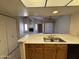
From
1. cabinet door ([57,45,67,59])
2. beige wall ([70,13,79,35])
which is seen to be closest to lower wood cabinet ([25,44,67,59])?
cabinet door ([57,45,67,59])

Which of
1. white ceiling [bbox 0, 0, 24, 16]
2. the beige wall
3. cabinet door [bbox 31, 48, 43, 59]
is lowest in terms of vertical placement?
cabinet door [bbox 31, 48, 43, 59]

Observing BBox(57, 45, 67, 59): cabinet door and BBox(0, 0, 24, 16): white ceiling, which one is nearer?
BBox(0, 0, 24, 16): white ceiling

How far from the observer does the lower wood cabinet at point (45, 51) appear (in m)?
2.15

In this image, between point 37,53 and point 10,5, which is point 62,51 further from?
point 10,5

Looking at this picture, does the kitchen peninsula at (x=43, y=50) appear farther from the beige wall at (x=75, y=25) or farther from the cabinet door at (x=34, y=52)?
the beige wall at (x=75, y=25)

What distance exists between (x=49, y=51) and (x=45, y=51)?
0.38 ft

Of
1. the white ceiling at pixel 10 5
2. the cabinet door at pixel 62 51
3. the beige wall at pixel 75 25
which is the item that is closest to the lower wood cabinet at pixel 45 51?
the cabinet door at pixel 62 51

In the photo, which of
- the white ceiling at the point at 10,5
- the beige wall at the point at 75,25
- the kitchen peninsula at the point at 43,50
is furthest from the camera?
the beige wall at the point at 75,25

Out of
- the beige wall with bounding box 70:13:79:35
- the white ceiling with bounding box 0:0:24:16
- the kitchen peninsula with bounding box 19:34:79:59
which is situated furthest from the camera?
the beige wall with bounding box 70:13:79:35

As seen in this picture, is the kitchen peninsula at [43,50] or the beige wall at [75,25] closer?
the kitchen peninsula at [43,50]

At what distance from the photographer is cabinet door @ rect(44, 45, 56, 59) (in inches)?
84.9

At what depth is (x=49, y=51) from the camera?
2.17m

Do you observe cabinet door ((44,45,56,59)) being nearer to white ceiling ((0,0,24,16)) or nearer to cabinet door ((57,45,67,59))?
cabinet door ((57,45,67,59))

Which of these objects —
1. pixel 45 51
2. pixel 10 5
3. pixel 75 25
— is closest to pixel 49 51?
pixel 45 51
